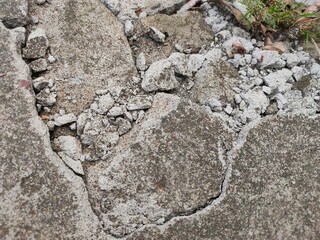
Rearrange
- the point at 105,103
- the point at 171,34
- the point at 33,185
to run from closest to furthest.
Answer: the point at 33,185 < the point at 105,103 < the point at 171,34

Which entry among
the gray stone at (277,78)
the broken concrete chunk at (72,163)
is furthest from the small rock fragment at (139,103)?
the gray stone at (277,78)

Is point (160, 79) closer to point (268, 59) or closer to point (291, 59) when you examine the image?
point (268, 59)

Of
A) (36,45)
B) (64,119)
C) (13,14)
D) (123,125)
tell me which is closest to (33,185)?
(64,119)

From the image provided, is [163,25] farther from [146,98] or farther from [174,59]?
[146,98]

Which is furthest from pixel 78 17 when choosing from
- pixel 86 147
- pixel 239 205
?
pixel 239 205

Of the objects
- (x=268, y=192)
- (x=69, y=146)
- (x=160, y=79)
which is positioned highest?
(x=160, y=79)

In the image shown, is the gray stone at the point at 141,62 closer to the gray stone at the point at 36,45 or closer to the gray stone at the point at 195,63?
the gray stone at the point at 195,63

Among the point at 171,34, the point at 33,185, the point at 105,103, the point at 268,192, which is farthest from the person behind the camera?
the point at 171,34

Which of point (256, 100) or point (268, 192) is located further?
point (256, 100)
